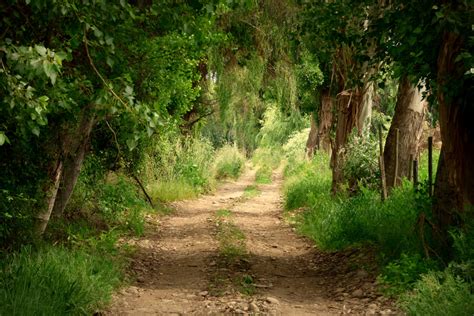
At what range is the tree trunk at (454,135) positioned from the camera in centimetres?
627

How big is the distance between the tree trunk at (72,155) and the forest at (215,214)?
0.09ft

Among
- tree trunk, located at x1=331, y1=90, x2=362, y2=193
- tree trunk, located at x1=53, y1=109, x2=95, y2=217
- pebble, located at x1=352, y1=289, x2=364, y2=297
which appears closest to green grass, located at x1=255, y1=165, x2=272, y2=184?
tree trunk, located at x1=331, y1=90, x2=362, y2=193

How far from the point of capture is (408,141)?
434 inches

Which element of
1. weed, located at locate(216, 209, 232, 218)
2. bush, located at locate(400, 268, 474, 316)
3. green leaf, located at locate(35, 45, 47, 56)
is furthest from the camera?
weed, located at locate(216, 209, 232, 218)

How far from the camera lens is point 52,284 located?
5676mm

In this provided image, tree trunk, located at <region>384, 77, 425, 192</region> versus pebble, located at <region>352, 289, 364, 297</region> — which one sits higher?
tree trunk, located at <region>384, 77, 425, 192</region>

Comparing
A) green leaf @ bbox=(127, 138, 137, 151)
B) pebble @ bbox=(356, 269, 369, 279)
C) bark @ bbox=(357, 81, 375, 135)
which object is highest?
bark @ bbox=(357, 81, 375, 135)

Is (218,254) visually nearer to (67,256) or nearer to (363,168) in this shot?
(67,256)

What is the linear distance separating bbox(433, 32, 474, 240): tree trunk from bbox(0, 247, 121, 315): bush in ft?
12.5

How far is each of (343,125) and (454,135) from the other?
24.8ft

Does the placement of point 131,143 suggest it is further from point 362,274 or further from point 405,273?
point 362,274

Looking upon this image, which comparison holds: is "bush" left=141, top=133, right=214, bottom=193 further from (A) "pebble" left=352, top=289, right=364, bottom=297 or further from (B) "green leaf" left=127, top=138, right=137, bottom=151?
(B) "green leaf" left=127, top=138, right=137, bottom=151

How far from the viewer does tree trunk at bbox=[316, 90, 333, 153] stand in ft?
77.7

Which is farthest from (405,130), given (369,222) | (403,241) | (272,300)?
(272,300)
